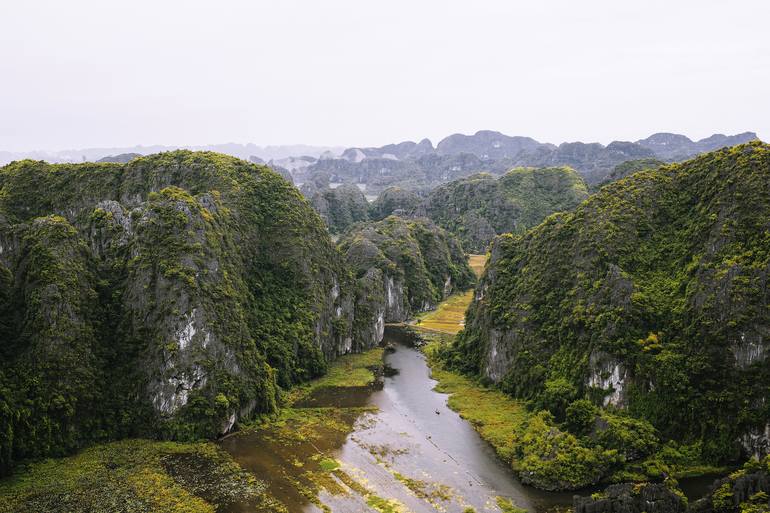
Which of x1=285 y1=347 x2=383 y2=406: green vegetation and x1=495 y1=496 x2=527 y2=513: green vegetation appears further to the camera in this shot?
x1=285 y1=347 x2=383 y2=406: green vegetation

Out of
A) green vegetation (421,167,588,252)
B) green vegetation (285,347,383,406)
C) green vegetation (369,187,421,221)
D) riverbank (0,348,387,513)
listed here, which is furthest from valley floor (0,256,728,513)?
green vegetation (369,187,421,221)

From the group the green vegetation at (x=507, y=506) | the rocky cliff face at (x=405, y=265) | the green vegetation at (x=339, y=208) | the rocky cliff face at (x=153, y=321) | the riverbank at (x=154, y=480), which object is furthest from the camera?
the green vegetation at (x=339, y=208)

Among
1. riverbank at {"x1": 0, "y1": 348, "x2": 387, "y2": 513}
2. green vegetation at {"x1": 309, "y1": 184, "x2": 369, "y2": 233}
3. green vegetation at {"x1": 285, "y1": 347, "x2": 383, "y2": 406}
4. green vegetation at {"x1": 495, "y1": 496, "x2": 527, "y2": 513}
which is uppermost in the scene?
green vegetation at {"x1": 309, "y1": 184, "x2": 369, "y2": 233}

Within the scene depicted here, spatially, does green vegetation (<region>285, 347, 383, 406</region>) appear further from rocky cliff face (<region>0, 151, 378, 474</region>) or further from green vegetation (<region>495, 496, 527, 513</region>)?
green vegetation (<region>495, 496, 527, 513</region>)

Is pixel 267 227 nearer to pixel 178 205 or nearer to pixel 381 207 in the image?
pixel 178 205

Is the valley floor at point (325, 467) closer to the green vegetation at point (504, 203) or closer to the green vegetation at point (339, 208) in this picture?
the green vegetation at point (504, 203)

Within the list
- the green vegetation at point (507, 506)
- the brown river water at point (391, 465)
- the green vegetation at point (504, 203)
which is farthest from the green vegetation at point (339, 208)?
the green vegetation at point (507, 506)
